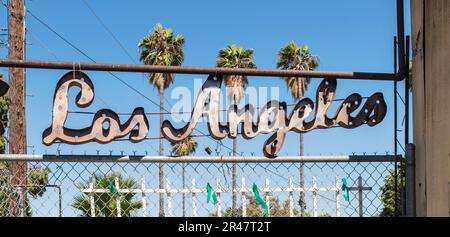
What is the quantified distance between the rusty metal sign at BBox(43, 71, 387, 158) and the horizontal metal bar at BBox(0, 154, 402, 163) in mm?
132

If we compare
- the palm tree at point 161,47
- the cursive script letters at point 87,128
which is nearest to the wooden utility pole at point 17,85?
the cursive script letters at point 87,128

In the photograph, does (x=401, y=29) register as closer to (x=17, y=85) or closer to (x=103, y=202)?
Result: (x=103, y=202)

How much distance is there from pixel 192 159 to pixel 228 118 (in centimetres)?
43

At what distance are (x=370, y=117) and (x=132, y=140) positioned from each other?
1.64 metres

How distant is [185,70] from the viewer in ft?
13.3

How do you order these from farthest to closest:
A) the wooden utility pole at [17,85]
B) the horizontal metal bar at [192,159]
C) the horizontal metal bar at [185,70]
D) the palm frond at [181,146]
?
1. the wooden utility pole at [17,85]
2. the palm frond at [181,146]
3. the horizontal metal bar at [185,70]
4. the horizontal metal bar at [192,159]

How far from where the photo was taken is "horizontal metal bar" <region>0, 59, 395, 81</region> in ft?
13.1

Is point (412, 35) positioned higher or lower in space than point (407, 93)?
higher

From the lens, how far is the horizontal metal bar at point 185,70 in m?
3.98

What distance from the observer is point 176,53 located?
30547 millimetres

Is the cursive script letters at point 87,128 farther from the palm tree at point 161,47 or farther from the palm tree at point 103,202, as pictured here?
the palm tree at point 161,47

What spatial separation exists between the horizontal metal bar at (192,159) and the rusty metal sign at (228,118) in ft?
0.43
